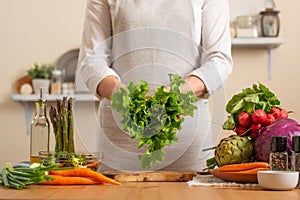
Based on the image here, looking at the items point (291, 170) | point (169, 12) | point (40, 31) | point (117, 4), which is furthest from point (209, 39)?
point (40, 31)

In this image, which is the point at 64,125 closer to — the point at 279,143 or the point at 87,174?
the point at 87,174

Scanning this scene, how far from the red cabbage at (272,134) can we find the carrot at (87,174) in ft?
1.24

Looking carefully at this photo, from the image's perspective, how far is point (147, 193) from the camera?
1.40 metres

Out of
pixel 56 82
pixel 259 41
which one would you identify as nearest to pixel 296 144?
pixel 259 41

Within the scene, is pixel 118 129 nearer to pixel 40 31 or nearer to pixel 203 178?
pixel 203 178

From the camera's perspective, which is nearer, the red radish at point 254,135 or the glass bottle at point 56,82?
the red radish at point 254,135

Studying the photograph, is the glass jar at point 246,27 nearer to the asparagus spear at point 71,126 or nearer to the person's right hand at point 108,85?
the person's right hand at point 108,85

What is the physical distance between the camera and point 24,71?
4.15 meters

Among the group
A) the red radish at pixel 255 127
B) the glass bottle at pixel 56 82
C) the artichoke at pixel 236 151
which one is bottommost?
the artichoke at pixel 236 151

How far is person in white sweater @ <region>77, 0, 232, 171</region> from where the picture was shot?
2086mm

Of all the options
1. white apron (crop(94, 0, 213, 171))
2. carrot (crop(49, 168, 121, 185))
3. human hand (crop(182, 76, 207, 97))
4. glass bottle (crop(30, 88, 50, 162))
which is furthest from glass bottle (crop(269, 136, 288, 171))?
glass bottle (crop(30, 88, 50, 162))

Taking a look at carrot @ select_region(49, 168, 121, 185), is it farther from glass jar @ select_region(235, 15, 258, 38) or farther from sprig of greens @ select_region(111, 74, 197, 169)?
glass jar @ select_region(235, 15, 258, 38)

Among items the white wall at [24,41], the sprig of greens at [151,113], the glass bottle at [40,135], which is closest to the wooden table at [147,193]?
the sprig of greens at [151,113]

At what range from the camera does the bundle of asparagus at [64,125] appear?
1812mm
